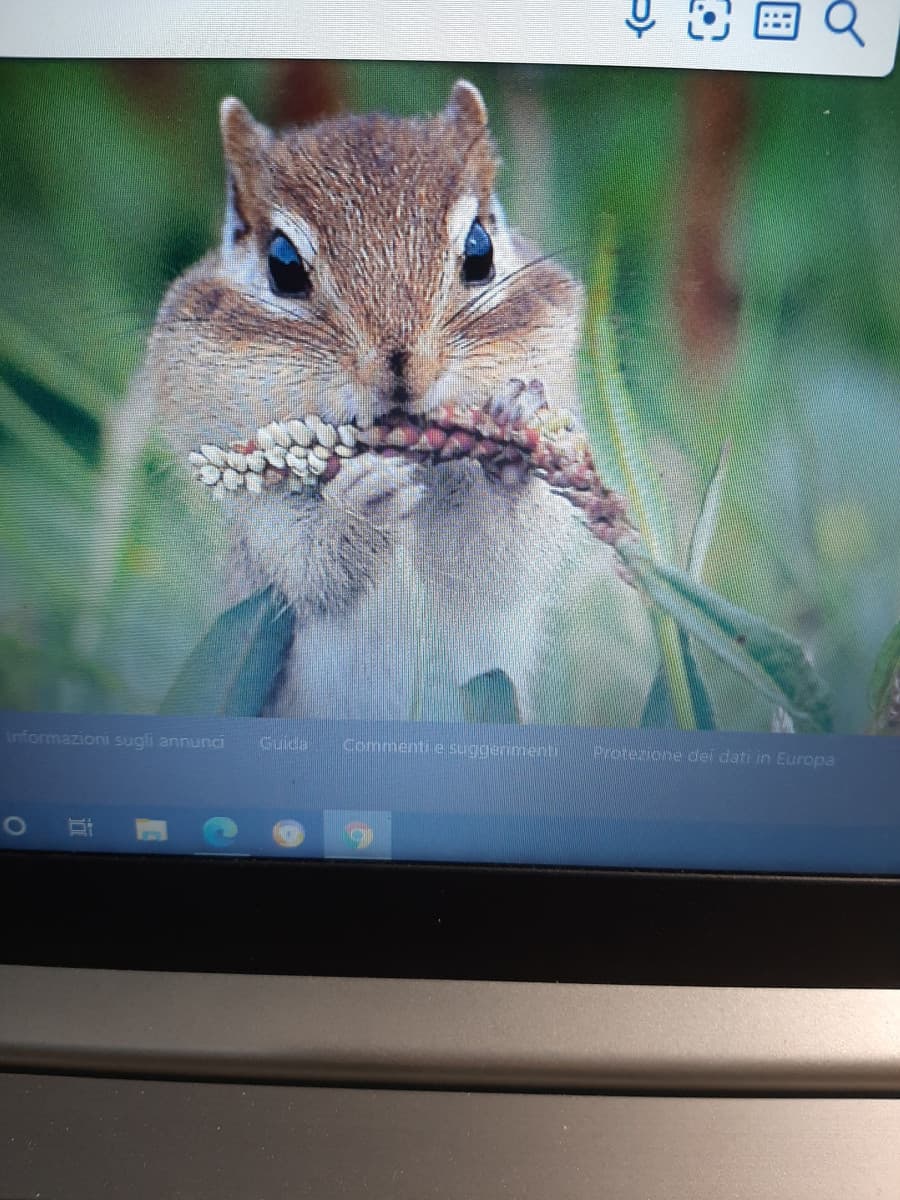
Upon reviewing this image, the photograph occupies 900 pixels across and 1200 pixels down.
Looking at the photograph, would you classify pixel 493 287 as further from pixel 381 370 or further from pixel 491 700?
pixel 491 700

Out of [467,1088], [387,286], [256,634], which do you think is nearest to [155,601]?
[256,634]

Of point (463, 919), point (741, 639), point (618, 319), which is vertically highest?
point (618, 319)

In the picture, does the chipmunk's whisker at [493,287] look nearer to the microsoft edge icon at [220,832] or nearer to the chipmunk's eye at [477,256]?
the chipmunk's eye at [477,256]

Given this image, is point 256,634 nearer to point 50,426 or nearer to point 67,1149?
point 50,426

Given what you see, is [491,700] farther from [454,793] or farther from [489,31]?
[489,31]

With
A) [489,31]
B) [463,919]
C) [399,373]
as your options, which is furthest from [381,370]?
[463,919]

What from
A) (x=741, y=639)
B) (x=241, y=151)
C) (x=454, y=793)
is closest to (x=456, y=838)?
(x=454, y=793)

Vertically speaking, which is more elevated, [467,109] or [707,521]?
[467,109]
